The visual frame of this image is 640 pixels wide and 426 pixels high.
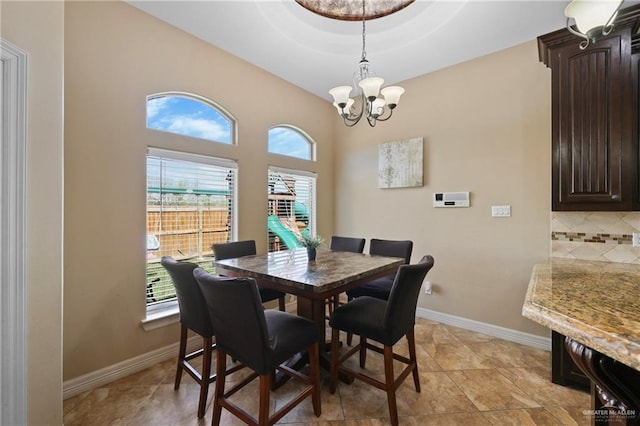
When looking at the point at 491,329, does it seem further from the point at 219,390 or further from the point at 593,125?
the point at 219,390

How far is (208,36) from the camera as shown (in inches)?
105

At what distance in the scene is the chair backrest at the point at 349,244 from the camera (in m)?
3.01

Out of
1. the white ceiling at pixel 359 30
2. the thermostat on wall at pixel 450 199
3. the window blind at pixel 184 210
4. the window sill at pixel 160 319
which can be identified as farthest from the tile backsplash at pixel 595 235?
the window sill at pixel 160 319

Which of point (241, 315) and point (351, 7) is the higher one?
point (351, 7)

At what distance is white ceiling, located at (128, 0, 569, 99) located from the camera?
2.26 m

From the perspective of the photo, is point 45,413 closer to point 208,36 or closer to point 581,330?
point 581,330

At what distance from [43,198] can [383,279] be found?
101 inches

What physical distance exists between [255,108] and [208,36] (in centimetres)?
80

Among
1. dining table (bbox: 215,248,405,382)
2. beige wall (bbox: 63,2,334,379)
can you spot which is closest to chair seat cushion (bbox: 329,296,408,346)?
dining table (bbox: 215,248,405,382)

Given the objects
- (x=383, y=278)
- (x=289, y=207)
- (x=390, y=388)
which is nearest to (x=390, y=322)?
(x=390, y=388)

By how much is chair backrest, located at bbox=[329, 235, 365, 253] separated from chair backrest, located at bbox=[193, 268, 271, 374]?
5.81 feet

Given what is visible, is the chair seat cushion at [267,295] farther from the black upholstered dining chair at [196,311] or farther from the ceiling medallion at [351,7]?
the ceiling medallion at [351,7]

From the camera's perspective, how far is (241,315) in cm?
139

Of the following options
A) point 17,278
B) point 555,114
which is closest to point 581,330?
point 555,114
